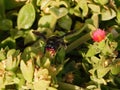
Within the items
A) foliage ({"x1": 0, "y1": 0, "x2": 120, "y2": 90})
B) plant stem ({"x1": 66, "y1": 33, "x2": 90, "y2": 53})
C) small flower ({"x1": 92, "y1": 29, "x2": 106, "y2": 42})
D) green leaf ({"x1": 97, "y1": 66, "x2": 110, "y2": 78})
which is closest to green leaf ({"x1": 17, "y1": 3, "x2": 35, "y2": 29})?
foliage ({"x1": 0, "y1": 0, "x2": 120, "y2": 90})

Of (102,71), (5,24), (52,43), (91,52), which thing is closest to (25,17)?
(5,24)

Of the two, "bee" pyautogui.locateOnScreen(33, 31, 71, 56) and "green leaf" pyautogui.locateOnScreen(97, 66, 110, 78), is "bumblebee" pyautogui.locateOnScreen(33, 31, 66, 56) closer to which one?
"bee" pyautogui.locateOnScreen(33, 31, 71, 56)

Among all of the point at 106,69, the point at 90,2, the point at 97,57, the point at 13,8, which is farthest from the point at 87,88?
the point at 13,8

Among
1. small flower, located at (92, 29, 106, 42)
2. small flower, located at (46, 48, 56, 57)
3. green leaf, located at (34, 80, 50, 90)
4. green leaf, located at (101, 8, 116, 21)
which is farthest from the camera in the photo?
green leaf, located at (101, 8, 116, 21)

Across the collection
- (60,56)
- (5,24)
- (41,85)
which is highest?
(5,24)

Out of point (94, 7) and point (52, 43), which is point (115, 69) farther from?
point (94, 7)

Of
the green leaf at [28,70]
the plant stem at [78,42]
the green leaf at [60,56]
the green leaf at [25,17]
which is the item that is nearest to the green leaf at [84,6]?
the plant stem at [78,42]

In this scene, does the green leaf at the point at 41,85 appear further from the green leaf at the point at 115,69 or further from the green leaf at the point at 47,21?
the green leaf at the point at 47,21
